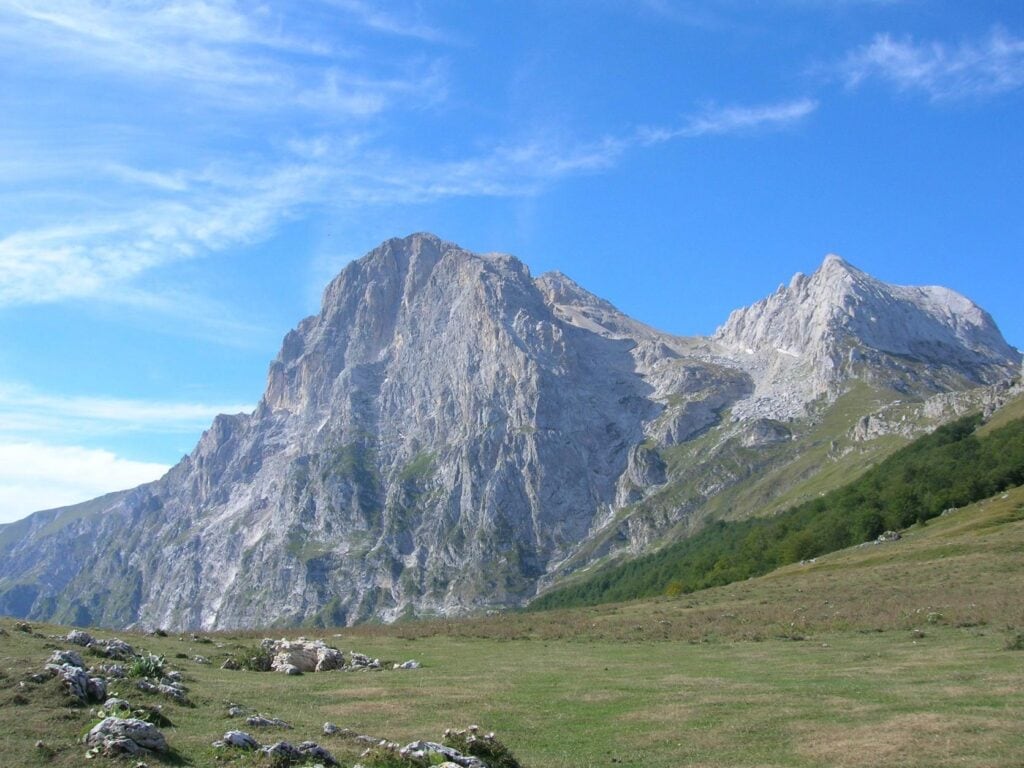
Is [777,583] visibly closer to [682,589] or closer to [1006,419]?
[682,589]

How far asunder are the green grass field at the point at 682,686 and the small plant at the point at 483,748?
141cm

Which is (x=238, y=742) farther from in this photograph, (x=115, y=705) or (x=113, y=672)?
(x=113, y=672)

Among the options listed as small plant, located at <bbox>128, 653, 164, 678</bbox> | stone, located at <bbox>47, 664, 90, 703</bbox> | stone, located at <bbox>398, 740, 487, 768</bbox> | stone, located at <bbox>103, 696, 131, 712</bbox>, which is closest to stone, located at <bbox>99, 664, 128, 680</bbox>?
small plant, located at <bbox>128, 653, 164, 678</bbox>

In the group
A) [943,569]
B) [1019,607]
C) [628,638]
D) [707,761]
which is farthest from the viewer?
[943,569]

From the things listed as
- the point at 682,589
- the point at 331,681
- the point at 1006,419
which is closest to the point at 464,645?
the point at 331,681

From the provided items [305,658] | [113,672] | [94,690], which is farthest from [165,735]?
[305,658]

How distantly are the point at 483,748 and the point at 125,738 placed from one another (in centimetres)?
931

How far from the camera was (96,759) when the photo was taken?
19.6 metres

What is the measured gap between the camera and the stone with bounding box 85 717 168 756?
785 inches

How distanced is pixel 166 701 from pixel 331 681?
40.4 feet

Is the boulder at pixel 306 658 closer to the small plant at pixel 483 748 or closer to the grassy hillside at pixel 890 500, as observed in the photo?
the small plant at pixel 483 748

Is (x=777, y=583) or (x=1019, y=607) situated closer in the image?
(x=1019, y=607)

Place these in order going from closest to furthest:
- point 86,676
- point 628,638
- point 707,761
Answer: point 707,761
point 86,676
point 628,638

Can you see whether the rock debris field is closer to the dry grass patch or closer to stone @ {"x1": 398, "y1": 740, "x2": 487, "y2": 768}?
stone @ {"x1": 398, "y1": 740, "x2": 487, "y2": 768}
